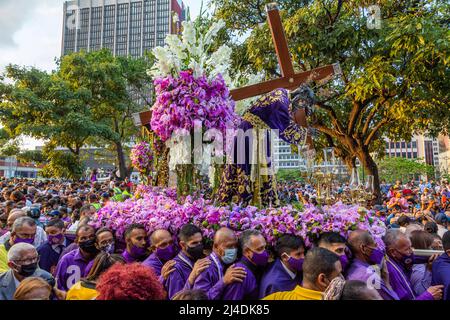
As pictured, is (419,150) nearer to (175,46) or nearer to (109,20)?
(109,20)

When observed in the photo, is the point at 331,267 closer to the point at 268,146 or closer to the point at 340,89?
the point at 268,146

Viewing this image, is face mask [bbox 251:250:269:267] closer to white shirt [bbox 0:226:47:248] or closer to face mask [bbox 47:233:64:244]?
face mask [bbox 47:233:64:244]

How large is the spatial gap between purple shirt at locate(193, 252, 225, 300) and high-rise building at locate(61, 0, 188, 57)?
251 feet

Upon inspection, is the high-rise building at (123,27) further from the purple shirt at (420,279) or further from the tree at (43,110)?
the purple shirt at (420,279)

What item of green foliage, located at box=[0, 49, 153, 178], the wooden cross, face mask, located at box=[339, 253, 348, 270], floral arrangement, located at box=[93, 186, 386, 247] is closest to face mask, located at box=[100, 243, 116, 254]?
floral arrangement, located at box=[93, 186, 386, 247]

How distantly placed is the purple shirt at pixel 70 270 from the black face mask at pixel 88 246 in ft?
0.27

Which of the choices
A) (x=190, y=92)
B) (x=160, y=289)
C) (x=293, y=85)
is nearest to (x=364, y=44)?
(x=293, y=85)

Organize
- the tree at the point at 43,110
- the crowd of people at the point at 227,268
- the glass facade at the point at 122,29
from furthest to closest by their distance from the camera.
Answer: the glass facade at the point at 122,29 < the tree at the point at 43,110 < the crowd of people at the point at 227,268

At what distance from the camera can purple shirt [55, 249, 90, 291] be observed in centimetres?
361

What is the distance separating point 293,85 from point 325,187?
1.72m

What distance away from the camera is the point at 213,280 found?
3.03m

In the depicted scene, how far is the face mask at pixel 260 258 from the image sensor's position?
3.21 m

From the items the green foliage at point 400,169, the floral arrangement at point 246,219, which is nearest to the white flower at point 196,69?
the floral arrangement at point 246,219

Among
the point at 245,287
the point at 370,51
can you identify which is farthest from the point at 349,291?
the point at 370,51
